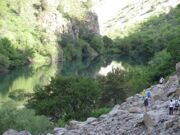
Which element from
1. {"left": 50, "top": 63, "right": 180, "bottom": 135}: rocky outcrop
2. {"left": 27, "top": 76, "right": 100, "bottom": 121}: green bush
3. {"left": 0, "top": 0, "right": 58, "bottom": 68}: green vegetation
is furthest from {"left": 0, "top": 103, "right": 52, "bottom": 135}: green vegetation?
{"left": 0, "top": 0, "right": 58, "bottom": 68}: green vegetation

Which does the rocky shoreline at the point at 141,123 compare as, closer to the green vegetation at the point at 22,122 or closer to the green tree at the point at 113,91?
the green vegetation at the point at 22,122

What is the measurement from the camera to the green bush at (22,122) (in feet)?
106

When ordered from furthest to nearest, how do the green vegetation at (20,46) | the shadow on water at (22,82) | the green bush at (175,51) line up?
the green vegetation at (20,46), the shadow on water at (22,82), the green bush at (175,51)

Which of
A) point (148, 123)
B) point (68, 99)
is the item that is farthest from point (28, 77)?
point (148, 123)

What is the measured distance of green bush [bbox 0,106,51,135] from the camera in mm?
32344

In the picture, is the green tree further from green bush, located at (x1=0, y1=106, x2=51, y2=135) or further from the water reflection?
the water reflection

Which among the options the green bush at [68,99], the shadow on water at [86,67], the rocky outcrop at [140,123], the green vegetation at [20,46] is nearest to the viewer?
the rocky outcrop at [140,123]

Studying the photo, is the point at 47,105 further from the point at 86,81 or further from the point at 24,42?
the point at 24,42

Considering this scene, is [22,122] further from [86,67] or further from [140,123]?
[86,67]

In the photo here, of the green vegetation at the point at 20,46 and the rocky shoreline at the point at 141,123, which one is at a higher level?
the green vegetation at the point at 20,46

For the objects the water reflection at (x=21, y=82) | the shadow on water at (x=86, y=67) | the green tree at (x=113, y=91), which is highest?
the shadow on water at (x=86, y=67)

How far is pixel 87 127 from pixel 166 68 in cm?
2828

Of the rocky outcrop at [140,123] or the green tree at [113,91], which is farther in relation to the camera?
the green tree at [113,91]

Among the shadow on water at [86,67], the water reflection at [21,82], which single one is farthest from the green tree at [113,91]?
the shadow on water at [86,67]
